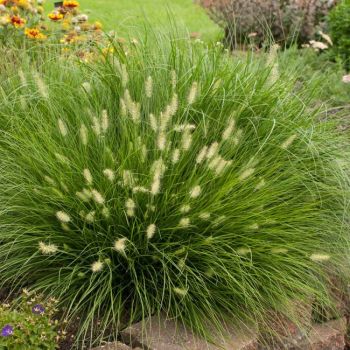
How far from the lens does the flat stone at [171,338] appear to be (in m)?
2.57

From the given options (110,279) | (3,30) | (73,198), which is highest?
(73,198)

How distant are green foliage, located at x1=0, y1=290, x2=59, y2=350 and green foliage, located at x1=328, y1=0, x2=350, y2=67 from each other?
5166 millimetres

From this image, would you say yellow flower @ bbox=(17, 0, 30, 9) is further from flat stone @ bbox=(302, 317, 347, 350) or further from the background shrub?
flat stone @ bbox=(302, 317, 347, 350)

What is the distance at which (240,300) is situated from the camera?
2.82 meters

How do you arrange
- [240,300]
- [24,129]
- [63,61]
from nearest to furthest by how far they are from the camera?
[240,300] < [24,129] < [63,61]

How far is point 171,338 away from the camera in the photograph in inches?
103

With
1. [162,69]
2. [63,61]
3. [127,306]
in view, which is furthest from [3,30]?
[127,306]

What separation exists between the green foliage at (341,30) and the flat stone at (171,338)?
15.7 feet

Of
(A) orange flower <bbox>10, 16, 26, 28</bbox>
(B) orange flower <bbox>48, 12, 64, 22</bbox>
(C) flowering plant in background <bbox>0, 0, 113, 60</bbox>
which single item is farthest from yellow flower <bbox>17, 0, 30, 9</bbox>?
(A) orange flower <bbox>10, 16, 26, 28</bbox>

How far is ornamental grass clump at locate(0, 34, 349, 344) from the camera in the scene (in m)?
2.71

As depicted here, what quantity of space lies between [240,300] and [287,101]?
123cm

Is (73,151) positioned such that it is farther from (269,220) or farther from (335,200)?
(335,200)

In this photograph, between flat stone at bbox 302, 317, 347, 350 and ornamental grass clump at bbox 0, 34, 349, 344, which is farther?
flat stone at bbox 302, 317, 347, 350

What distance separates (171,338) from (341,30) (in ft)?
17.8
